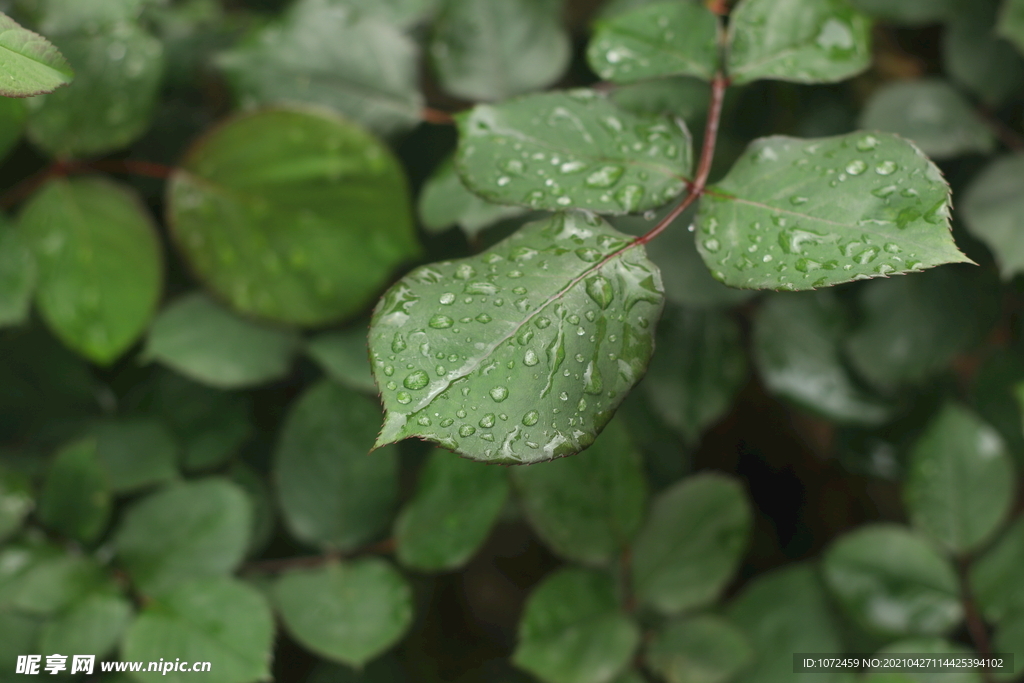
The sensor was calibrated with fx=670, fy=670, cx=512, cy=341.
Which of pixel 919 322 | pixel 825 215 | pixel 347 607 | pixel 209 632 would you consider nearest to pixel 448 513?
pixel 347 607

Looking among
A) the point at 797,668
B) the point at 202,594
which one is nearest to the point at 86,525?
the point at 202,594

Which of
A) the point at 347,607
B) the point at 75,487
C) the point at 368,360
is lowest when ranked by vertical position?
the point at 347,607

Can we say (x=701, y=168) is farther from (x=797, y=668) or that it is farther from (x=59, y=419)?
(x=59, y=419)

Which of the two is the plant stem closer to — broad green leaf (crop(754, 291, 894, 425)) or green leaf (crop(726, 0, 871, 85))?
green leaf (crop(726, 0, 871, 85))

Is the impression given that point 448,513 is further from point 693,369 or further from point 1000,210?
point 1000,210

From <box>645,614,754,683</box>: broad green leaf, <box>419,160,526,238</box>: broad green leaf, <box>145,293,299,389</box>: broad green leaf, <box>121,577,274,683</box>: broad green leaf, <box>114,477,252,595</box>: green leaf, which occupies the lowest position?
<box>645,614,754,683</box>: broad green leaf

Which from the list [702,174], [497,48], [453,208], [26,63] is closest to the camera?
[26,63]

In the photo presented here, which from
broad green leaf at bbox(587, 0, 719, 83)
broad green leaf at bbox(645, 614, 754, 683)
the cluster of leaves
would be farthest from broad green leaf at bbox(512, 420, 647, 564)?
broad green leaf at bbox(587, 0, 719, 83)
